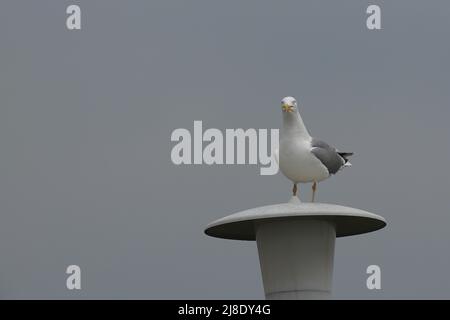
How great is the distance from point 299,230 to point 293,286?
1224mm

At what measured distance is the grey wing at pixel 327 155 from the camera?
26.9 m

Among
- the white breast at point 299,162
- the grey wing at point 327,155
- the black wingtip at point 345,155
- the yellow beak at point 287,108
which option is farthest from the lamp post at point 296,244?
the yellow beak at point 287,108

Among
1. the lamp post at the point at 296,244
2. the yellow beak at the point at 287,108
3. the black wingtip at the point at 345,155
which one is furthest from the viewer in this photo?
Result: the black wingtip at the point at 345,155

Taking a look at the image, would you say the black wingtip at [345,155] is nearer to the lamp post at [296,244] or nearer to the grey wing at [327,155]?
the grey wing at [327,155]

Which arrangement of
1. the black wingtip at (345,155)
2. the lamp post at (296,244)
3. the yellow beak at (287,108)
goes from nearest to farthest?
the lamp post at (296,244), the yellow beak at (287,108), the black wingtip at (345,155)

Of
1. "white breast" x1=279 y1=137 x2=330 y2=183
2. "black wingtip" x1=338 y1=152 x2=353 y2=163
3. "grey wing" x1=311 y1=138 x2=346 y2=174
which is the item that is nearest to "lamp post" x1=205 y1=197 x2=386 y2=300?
"white breast" x1=279 y1=137 x2=330 y2=183

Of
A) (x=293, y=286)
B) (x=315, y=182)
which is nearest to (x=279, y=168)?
(x=315, y=182)

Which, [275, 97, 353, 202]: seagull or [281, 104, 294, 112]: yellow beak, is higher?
[281, 104, 294, 112]: yellow beak

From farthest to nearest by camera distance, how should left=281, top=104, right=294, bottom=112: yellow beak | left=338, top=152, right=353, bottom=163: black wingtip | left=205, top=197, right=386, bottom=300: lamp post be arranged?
left=338, top=152, right=353, bottom=163: black wingtip
left=281, top=104, right=294, bottom=112: yellow beak
left=205, top=197, right=386, bottom=300: lamp post

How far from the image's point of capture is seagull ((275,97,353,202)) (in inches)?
1054

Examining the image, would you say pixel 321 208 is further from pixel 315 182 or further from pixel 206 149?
pixel 206 149

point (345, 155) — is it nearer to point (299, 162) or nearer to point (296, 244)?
point (299, 162)

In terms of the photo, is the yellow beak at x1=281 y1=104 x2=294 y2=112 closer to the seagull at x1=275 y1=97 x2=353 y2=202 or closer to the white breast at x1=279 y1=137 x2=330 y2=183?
the seagull at x1=275 y1=97 x2=353 y2=202
